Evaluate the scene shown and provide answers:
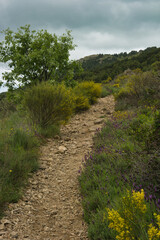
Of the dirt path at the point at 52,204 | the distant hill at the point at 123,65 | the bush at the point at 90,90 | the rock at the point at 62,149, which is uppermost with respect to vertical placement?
the distant hill at the point at 123,65

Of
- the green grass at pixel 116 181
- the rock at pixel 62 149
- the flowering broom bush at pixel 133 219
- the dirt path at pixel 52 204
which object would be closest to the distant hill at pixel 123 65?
the rock at pixel 62 149

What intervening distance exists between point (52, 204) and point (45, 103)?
4030 millimetres

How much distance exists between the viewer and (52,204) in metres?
3.51

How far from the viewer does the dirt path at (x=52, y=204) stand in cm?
272

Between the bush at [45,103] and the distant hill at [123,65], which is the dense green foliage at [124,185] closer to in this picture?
the bush at [45,103]

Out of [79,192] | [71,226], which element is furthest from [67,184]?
[71,226]

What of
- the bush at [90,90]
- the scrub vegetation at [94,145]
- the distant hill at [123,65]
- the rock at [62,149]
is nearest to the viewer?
the scrub vegetation at [94,145]

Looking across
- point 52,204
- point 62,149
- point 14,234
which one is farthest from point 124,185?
point 62,149

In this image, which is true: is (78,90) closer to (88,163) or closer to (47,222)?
(88,163)

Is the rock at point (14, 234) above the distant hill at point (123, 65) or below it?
below

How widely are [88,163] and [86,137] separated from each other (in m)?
2.73

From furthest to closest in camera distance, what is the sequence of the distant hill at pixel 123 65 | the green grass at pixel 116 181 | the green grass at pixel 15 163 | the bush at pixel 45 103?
1. the distant hill at pixel 123 65
2. the bush at pixel 45 103
3. the green grass at pixel 15 163
4. the green grass at pixel 116 181

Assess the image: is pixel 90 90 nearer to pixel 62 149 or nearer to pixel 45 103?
pixel 45 103

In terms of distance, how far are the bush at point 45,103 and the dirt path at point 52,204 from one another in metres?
1.22
